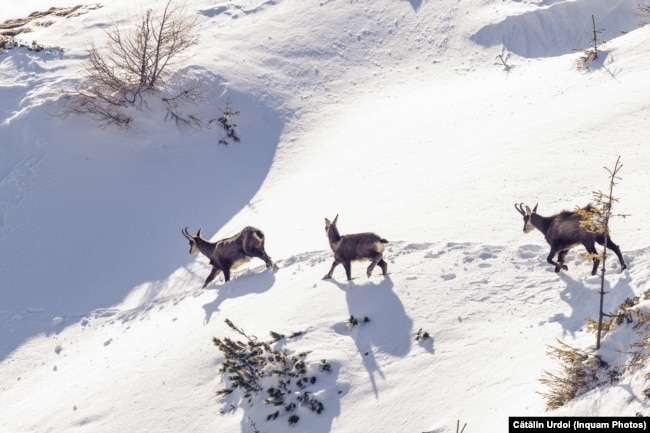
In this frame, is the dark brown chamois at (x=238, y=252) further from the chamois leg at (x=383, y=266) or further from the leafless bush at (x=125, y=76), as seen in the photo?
the leafless bush at (x=125, y=76)

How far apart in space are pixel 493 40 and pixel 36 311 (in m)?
19.6

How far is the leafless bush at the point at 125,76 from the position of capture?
2505 cm

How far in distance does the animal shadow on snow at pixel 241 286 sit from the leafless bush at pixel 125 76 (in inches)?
415

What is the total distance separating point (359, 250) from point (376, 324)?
204cm

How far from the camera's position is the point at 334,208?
19.3m

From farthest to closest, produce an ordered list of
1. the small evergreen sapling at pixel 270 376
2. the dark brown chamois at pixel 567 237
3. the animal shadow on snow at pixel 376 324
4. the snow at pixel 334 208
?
1. the dark brown chamois at pixel 567 237
2. the animal shadow on snow at pixel 376 324
3. the snow at pixel 334 208
4. the small evergreen sapling at pixel 270 376

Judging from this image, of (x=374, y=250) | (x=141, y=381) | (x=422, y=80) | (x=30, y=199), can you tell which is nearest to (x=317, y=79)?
(x=422, y=80)

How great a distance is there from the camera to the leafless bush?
25047mm

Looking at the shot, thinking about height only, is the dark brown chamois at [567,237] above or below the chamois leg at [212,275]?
above

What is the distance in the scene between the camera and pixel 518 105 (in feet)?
75.6

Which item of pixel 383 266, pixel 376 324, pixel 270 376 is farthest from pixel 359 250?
pixel 270 376

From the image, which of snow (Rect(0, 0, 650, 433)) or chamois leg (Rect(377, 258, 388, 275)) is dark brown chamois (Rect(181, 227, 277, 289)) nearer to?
snow (Rect(0, 0, 650, 433))

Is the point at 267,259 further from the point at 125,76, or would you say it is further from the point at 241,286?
the point at 125,76

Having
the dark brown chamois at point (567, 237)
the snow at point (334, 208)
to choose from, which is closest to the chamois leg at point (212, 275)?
the snow at point (334, 208)
